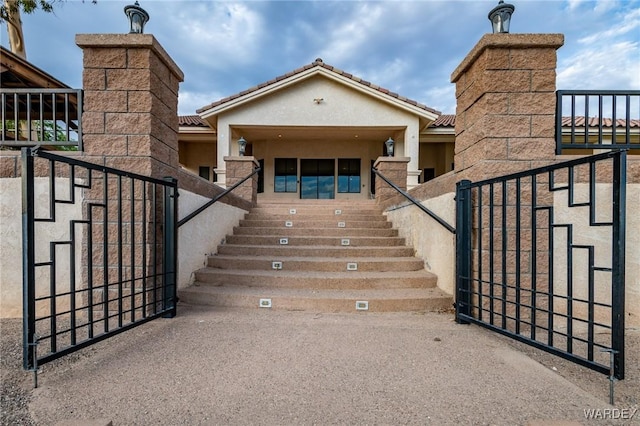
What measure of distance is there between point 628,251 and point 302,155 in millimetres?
10694

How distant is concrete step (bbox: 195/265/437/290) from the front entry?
29.1ft

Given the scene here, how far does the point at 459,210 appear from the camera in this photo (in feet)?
9.44

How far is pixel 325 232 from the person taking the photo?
4.90m

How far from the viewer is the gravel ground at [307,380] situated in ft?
4.95

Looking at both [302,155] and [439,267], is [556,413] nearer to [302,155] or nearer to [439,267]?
[439,267]

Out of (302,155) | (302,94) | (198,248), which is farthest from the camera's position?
(302,155)

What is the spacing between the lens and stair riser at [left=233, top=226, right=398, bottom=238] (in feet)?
16.0

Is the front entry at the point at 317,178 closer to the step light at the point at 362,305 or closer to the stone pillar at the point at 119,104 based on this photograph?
the step light at the point at 362,305

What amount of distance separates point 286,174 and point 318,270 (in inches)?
351

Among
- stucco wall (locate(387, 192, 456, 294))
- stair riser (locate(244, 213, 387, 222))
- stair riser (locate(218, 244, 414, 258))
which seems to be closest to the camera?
stucco wall (locate(387, 192, 456, 294))

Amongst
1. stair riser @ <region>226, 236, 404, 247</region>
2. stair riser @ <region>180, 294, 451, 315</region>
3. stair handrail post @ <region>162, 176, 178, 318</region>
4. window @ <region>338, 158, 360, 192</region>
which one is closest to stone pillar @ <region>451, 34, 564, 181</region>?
stair riser @ <region>180, 294, 451, 315</region>

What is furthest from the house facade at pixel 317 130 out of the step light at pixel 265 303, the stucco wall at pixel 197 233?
the step light at pixel 265 303

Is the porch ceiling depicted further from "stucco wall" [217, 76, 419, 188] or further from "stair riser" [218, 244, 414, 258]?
"stair riser" [218, 244, 414, 258]

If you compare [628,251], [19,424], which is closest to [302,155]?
[628,251]
